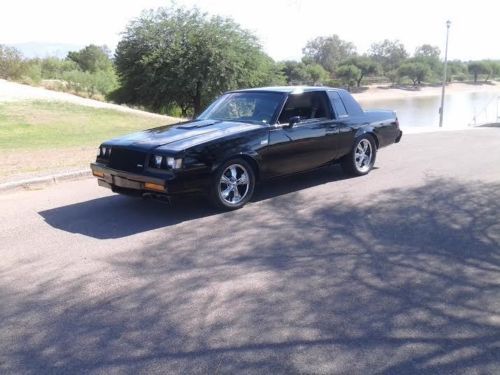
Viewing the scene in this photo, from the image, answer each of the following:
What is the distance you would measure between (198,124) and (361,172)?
2.95m

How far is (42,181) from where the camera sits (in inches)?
322

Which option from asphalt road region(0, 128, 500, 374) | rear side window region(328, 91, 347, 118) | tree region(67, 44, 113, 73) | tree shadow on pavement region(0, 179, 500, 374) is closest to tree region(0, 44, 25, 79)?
asphalt road region(0, 128, 500, 374)

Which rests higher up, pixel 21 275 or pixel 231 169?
pixel 231 169

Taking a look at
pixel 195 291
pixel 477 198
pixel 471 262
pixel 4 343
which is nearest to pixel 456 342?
pixel 471 262

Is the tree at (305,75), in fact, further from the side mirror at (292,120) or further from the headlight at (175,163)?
the headlight at (175,163)

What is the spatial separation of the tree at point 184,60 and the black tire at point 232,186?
2709 cm

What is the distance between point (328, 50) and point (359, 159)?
477ft

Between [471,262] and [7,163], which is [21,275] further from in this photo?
[7,163]

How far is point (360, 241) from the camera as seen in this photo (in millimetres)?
5289

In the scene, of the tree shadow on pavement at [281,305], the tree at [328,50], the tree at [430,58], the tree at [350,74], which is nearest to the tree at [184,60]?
the tree shadow on pavement at [281,305]

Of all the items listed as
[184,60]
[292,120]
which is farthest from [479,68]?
[292,120]

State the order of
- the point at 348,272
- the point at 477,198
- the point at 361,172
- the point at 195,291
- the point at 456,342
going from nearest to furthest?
the point at 456,342 → the point at 195,291 → the point at 348,272 → the point at 477,198 → the point at 361,172

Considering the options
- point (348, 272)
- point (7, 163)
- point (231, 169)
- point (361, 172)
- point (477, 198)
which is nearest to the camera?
point (348, 272)

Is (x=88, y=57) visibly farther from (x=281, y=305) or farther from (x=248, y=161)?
(x=281, y=305)
